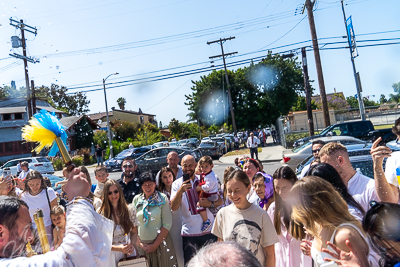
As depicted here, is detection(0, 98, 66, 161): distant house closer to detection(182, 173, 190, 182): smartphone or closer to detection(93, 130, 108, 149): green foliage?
detection(93, 130, 108, 149): green foliage

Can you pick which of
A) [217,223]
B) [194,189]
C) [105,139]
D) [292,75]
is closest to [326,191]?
[217,223]

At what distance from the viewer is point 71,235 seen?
1.83m

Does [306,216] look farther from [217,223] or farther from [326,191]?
[217,223]

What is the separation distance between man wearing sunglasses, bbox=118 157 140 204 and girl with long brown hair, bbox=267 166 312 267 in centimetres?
258

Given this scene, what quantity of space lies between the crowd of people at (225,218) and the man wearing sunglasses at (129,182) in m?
0.02

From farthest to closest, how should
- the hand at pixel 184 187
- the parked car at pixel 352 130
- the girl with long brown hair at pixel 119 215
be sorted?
the parked car at pixel 352 130 → the hand at pixel 184 187 → the girl with long brown hair at pixel 119 215

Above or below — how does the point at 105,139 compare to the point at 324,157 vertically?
above

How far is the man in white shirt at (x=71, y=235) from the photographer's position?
5.86ft

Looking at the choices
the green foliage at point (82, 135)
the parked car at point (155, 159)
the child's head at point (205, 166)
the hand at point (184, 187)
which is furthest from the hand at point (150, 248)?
the green foliage at point (82, 135)

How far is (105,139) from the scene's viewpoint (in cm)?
4303

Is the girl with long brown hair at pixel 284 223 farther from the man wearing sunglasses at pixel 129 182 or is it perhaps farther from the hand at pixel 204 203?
the man wearing sunglasses at pixel 129 182

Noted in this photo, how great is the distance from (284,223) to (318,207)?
3.94 ft

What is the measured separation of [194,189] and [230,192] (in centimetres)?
150

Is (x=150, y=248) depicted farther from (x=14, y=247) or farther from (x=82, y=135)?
(x=82, y=135)
